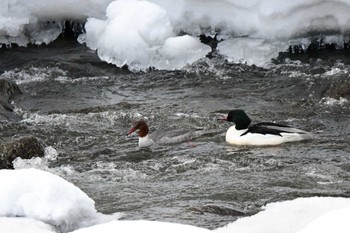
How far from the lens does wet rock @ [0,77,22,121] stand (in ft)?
36.0

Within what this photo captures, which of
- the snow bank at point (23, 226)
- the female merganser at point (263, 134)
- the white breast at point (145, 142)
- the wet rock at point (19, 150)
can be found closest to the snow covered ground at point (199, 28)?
the female merganser at point (263, 134)

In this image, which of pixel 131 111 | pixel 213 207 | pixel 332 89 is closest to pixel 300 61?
pixel 332 89

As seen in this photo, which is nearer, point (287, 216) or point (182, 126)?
point (287, 216)

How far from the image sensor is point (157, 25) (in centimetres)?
1329

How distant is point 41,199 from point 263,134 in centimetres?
475

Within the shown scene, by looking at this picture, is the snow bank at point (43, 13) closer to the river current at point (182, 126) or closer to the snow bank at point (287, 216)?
the river current at point (182, 126)

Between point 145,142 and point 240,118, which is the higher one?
point 240,118

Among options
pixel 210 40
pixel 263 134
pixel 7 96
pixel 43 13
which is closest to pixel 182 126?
pixel 263 134

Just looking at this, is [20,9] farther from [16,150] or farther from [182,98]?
[16,150]

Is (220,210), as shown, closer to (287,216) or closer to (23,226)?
(287,216)

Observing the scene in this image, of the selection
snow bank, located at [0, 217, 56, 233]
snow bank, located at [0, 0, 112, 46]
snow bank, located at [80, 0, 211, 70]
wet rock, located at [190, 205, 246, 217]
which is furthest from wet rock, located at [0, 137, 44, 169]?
snow bank, located at [0, 0, 112, 46]

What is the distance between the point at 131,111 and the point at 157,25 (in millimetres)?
2601

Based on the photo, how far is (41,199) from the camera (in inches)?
211

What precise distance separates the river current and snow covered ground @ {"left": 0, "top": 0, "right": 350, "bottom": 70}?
0.98ft
